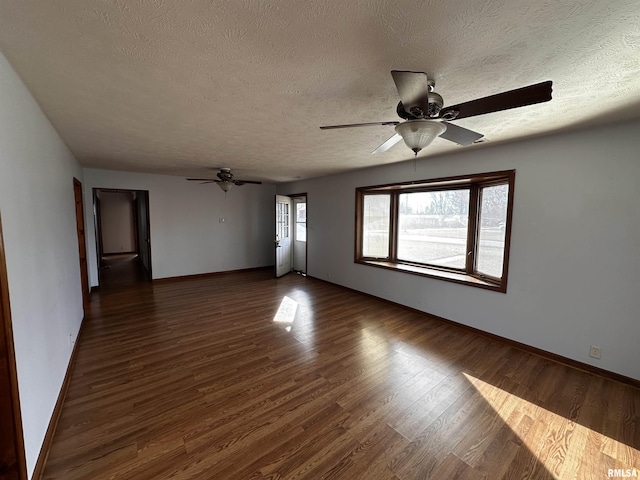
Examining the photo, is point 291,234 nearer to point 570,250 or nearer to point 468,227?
point 468,227

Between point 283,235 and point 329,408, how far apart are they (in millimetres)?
4959

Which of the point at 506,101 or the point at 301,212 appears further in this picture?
the point at 301,212

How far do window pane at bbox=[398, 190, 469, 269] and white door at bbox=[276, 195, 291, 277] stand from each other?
299 cm

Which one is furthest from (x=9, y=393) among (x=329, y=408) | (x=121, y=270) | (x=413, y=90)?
(x=121, y=270)

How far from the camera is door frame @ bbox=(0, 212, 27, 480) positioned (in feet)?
4.01

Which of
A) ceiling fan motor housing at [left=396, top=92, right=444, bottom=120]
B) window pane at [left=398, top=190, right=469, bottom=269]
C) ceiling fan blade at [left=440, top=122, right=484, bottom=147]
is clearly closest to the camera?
ceiling fan motor housing at [left=396, top=92, right=444, bottom=120]

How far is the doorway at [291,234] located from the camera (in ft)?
21.2

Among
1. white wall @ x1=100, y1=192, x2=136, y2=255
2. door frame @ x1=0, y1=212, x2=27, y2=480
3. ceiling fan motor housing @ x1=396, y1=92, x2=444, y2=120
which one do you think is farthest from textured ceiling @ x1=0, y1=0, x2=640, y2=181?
white wall @ x1=100, y1=192, x2=136, y2=255

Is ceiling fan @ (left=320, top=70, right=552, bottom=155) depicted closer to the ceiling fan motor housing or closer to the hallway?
the ceiling fan motor housing

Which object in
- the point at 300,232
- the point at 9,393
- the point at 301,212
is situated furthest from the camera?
the point at 300,232

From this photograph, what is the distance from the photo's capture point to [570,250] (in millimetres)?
2705

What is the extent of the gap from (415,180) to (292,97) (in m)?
2.77

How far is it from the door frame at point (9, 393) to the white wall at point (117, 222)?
9840mm

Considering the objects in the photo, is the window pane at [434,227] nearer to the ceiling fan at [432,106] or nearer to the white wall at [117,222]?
the ceiling fan at [432,106]
